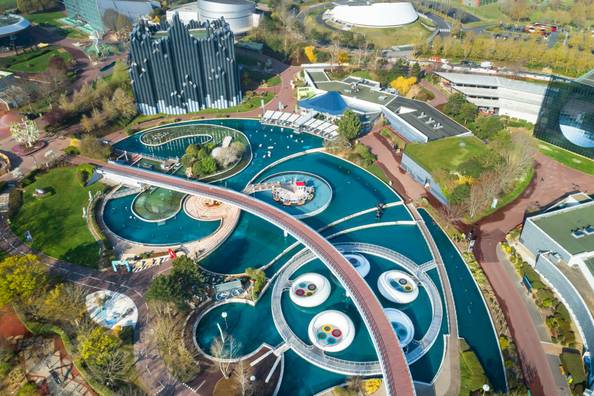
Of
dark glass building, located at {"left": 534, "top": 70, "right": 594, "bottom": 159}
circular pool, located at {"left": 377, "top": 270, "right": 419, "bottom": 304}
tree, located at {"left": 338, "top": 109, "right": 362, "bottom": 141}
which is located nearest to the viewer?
circular pool, located at {"left": 377, "top": 270, "right": 419, "bottom": 304}

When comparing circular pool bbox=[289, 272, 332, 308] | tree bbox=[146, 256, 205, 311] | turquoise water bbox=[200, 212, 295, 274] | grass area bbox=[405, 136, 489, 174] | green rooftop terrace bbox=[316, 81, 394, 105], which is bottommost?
turquoise water bbox=[200, 212, 295, 274]

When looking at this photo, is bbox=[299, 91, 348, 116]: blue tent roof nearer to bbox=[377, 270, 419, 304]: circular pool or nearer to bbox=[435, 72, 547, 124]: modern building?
bbox=[435, 72, 547, 124]: modern building

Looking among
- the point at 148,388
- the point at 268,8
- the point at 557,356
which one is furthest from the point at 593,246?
the point at 268,8

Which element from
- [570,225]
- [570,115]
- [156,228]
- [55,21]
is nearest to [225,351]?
[156,228]

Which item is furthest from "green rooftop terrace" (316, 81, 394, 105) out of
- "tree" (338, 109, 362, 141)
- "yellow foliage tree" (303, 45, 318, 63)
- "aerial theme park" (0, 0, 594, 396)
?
"yellow foliage tree" (303, 45, 318, 63)

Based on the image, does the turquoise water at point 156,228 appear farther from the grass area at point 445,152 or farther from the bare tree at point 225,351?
the grass area at point 445,152

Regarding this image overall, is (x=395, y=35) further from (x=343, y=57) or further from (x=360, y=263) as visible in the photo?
(x=360, y=263)
